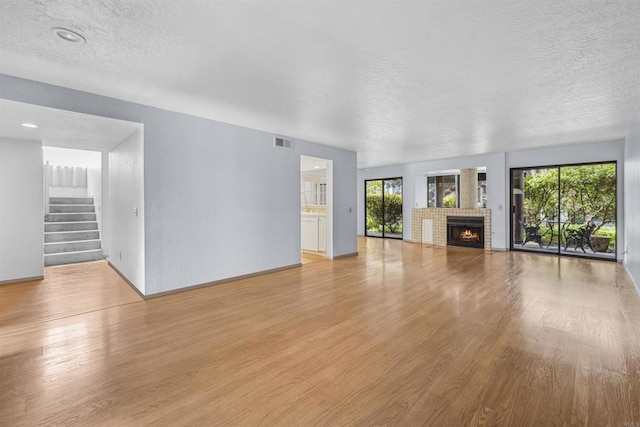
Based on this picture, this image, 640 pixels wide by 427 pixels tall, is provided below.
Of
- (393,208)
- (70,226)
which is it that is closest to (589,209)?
(393,208)

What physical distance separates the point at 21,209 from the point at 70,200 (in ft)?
12.1

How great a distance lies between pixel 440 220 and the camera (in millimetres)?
8891

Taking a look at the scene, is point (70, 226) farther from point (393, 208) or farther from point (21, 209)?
point (393, 208)

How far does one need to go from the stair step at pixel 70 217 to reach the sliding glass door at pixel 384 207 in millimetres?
8275

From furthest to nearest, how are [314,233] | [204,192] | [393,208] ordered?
[393,208] → [314,233] → [204,192]

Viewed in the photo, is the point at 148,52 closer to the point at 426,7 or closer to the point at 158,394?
the point at 426,7

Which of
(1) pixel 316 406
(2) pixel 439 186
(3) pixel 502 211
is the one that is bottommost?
(1) pixel 316 406

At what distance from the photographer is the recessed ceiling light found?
2.20 meters

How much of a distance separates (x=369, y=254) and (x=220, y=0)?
6.28 metres

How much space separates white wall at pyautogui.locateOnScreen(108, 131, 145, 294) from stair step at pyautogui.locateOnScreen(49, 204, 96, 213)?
9.25 ft

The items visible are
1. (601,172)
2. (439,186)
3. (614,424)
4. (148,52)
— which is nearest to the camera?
(614,424)

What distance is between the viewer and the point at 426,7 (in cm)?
196

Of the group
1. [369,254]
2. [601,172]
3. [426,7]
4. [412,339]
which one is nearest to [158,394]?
[412,339]

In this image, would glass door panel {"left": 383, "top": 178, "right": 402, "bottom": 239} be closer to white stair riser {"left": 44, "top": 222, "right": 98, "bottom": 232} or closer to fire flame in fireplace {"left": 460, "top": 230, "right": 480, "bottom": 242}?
fire flame in fireplace {"left": 460, "top": 230, "right": 480, "bottom": 242}
